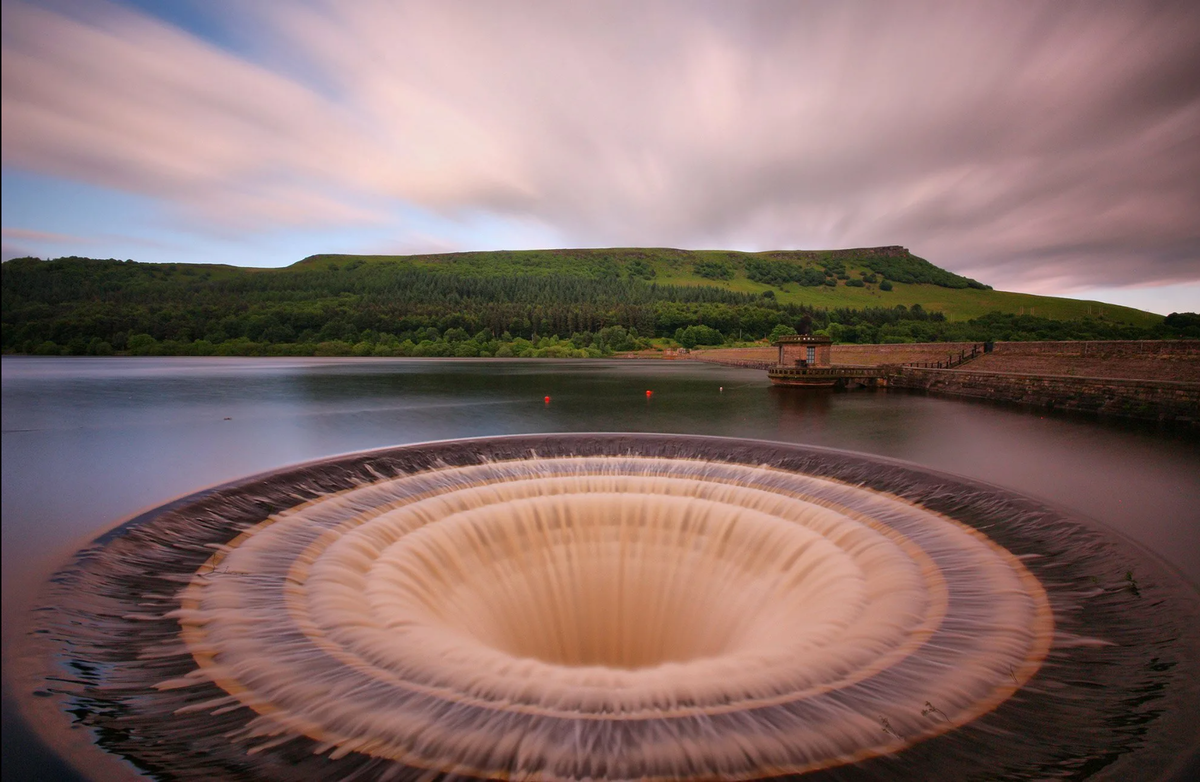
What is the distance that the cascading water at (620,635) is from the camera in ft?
A: 15.3

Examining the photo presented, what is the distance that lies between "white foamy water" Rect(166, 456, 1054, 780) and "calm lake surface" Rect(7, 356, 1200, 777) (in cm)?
246

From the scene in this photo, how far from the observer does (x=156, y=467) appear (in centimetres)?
1758

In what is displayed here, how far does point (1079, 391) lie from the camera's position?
27.5 m

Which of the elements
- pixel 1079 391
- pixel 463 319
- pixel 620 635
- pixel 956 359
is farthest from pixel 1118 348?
pixel 463 319

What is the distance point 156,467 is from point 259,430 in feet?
26.2

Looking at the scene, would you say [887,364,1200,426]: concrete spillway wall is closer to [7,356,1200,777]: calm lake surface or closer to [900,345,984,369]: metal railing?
[7,356,1200,777]: calm lake surface

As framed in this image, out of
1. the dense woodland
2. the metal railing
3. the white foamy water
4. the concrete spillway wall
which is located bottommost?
the white foamy water

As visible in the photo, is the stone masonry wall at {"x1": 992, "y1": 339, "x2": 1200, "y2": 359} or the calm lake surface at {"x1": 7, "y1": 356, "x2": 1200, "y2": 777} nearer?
the calm lake surface at {"x1": 7, "y1": 356, "x2": 1200, "y2": 777}

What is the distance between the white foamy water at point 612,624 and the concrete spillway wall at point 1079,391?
65.3 ft

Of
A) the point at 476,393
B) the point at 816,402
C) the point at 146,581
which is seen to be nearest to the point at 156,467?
the point at 146,581

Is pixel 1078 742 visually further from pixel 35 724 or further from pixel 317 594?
pixel 35 724

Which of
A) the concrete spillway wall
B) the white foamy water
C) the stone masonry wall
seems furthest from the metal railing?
the white foamy water

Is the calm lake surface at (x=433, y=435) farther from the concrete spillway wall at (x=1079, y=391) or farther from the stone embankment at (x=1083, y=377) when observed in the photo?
the stone embankment at (x=1083, y=377)

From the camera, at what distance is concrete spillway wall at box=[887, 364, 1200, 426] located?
22.2 meters
